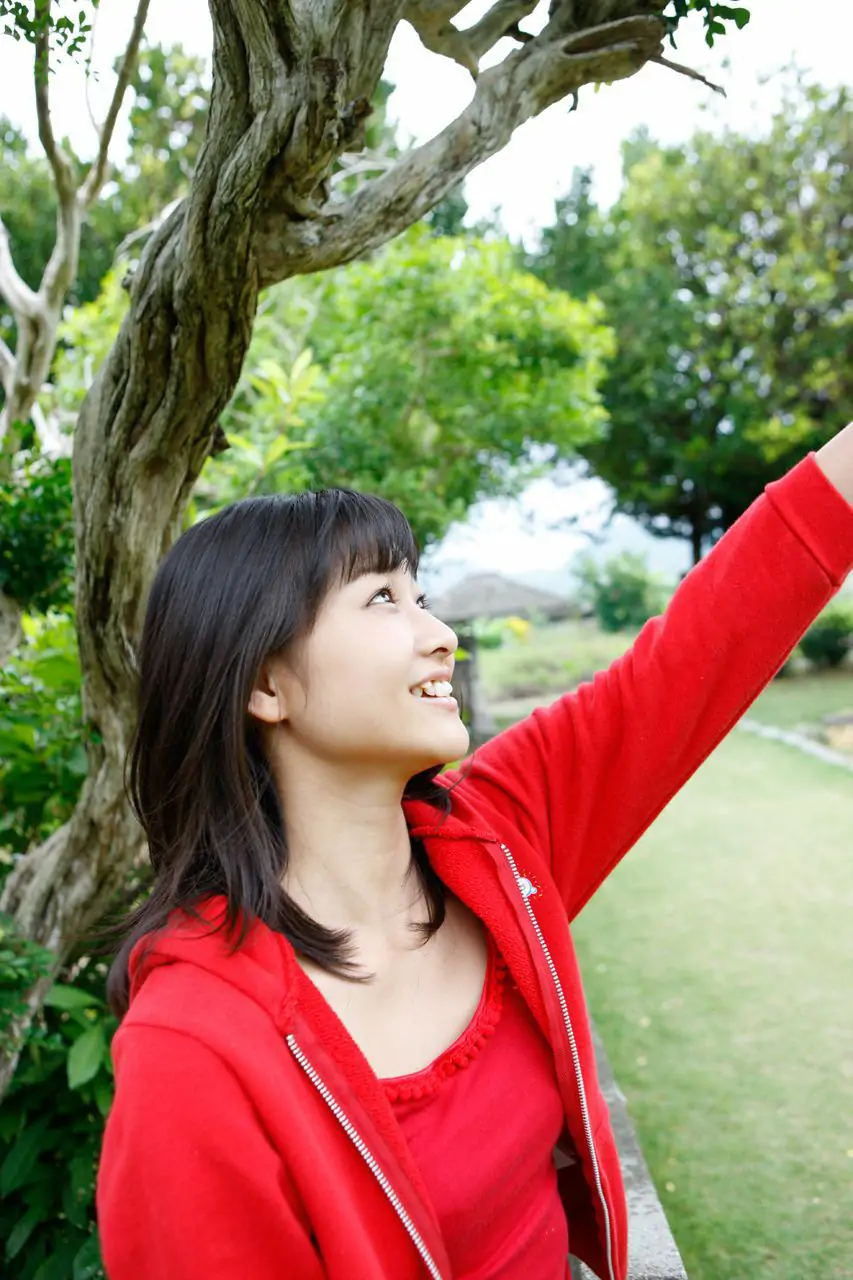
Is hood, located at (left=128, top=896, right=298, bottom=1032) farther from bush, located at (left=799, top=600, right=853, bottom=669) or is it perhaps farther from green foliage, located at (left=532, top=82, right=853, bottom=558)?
green foliage, located at (left=532, top=82, right=853, bottom=558)

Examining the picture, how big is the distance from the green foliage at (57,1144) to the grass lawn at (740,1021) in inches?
54.5

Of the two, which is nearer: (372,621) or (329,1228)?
(329,1228)

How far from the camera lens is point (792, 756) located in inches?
355

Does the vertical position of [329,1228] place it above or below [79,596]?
below

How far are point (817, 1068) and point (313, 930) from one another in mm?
2809

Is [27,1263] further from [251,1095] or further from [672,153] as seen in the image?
[672,153]

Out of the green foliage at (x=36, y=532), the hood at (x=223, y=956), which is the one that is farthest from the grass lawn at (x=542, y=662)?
the hood at (x=223, y=956)

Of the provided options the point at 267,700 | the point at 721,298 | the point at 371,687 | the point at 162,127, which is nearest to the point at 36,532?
the point at 267,700

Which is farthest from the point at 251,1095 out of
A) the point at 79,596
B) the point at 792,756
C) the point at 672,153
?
the point at 672,153

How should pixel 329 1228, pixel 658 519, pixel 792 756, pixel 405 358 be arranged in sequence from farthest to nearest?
1. pixel 658 519
2. pixel 792 756
3. pixel 405 358
4. pixel 329 1228

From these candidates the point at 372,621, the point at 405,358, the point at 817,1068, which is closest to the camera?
the point at 372,621

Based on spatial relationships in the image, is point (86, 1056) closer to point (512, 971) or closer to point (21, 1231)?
point (21, 1231)

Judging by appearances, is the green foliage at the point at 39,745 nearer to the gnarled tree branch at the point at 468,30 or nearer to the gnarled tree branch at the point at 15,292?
the gnarled tree branch at the point at 15,292

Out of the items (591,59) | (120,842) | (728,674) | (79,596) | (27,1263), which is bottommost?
(27,1263)
